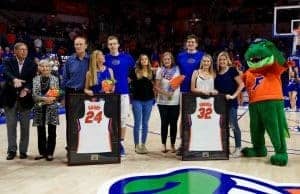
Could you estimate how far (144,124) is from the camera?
5.93 meters

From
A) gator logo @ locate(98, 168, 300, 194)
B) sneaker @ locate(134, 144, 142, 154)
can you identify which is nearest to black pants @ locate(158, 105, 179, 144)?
sneaker @ locate(134, 144, 142, 154)

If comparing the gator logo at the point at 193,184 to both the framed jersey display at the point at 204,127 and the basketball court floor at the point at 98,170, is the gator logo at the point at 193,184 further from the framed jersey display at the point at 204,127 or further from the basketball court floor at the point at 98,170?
the framed jersey display at the point at 204,127

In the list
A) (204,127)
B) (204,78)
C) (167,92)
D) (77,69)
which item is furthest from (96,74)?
(204,127)

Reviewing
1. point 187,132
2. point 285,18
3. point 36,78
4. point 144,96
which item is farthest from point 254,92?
point 285,18

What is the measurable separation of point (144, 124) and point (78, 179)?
157cm

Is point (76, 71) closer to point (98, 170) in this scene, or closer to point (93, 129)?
point (93, 129)

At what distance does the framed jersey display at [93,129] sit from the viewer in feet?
17.3

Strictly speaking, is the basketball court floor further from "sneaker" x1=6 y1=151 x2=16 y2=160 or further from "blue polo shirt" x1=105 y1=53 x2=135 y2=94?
"blue polo shirt" x1=105 y1=53 x2=135 y2=94

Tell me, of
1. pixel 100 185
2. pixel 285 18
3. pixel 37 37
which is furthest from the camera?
pixel 37 37

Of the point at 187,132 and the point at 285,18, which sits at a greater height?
the point at 285,18

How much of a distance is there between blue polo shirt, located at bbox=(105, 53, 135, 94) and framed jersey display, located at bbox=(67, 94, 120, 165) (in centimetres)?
24

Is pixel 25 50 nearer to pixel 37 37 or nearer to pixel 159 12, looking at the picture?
pixel 37 37

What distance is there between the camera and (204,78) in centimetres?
558

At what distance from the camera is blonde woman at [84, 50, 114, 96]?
5367 mm
